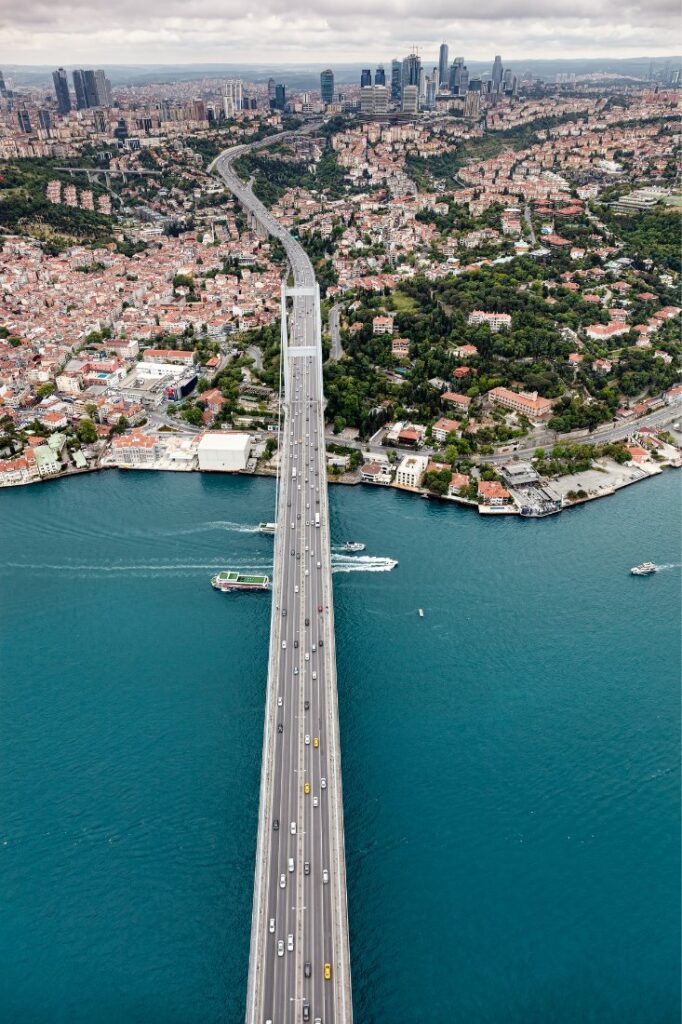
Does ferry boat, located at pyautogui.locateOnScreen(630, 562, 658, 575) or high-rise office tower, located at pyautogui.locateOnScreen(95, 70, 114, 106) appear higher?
high-rise office tower, located at pyautogui.locateOnScreen(95, 70, 114, 106)

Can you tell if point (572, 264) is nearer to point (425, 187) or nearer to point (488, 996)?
point (425, 187)

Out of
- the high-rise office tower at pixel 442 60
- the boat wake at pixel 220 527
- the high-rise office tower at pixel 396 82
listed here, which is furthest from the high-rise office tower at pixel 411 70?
the boat wake at pixel 220 527

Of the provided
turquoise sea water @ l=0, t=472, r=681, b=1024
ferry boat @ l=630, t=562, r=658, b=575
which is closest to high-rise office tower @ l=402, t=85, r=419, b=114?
turquoise sea water @ l=0, t=472, r=681, b=1024

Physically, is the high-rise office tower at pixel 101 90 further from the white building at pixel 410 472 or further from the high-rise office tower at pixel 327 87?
the white building at pixel 410 472

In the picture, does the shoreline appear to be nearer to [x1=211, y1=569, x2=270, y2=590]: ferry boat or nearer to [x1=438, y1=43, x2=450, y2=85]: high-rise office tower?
[x1=211, y1=569, x2=270, y2=590]: ferry boat

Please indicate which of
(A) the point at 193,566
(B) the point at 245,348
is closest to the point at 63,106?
(B) the point at 245,348

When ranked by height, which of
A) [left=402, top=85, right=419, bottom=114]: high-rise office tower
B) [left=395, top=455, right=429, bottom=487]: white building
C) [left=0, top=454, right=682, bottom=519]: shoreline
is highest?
[left=402, top=85, right=419, bottom=114]: high-rise office tower
